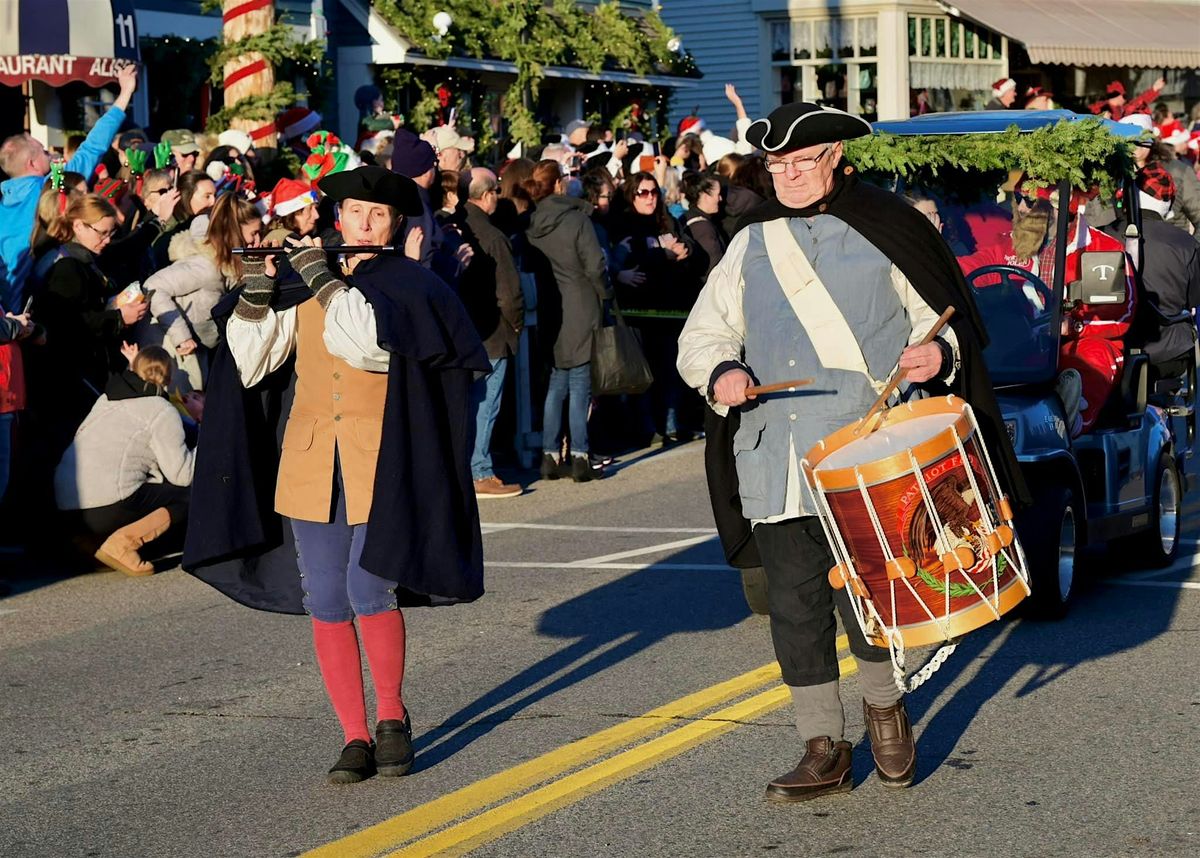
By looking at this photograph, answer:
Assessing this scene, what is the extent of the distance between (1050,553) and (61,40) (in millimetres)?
11921

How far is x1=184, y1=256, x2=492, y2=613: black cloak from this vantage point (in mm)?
6488

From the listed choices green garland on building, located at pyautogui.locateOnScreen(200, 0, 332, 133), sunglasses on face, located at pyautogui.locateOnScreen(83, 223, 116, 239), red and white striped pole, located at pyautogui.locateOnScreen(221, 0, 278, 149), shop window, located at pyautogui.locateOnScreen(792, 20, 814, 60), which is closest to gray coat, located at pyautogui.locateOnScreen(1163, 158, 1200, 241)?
green garland on building, located at pyautogui.locateOnScreen(200, 0, 332, 133)

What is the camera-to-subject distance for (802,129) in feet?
19.9

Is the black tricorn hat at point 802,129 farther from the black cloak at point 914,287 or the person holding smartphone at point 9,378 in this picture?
the person holding smartphone at point 9,378

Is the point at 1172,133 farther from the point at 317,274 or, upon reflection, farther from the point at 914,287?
the point at 317,274

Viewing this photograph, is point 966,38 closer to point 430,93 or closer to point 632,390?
point 430,93

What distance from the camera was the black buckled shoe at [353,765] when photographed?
6.61m

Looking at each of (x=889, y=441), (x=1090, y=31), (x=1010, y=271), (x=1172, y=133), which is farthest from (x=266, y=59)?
(x=1090, y=31)

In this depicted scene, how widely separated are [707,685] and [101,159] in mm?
8394

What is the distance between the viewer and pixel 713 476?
6508 mm

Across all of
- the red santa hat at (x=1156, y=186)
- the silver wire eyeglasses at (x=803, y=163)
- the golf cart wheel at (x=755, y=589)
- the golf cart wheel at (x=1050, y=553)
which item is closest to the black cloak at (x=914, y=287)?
the silver wire eyeglasses at (x=803, y=163)

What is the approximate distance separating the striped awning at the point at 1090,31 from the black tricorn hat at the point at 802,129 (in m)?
32.9

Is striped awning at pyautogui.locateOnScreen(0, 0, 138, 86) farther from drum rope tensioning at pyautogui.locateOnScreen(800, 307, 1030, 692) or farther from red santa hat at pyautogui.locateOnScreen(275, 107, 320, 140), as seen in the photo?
drum rope tensioning at pyautogui.locateOnScreen(800, 307, 1030, 692)

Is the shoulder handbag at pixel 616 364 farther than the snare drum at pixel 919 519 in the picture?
Yes
